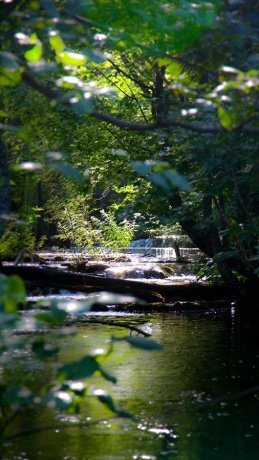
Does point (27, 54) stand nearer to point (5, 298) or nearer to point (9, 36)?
point (9, 36)

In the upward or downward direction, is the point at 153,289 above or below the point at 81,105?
Result: below

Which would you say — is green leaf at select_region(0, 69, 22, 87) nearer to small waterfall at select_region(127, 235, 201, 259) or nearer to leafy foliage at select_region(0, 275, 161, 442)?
leafy foliage at select_region(0, 275, 161, 442)

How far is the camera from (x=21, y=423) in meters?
5.70

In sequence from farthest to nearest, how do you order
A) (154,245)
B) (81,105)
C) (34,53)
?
(154,245), (81,105), (34,53)

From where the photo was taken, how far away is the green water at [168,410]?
16.5 feet

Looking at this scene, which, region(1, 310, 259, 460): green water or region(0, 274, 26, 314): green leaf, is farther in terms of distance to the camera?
region(1, 310, 259, 460): green water

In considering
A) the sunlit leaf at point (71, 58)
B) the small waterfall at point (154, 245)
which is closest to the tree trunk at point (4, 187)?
the sunlit leaf at point (71, 58)

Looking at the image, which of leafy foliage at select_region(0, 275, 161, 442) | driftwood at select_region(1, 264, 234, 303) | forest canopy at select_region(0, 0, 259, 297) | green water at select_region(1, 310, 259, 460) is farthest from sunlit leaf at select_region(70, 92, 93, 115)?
driftwood at select_region(1, 264, 234, 303)

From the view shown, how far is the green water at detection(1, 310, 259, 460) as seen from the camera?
16.5 ft

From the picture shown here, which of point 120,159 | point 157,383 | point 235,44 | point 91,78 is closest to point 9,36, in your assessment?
point 235,44

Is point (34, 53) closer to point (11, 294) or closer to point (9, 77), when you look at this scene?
point (9, 77)

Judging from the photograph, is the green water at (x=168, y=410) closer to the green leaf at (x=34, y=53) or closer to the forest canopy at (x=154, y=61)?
the forest canopy at (x=154, y=61)

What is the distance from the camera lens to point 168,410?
20.1 ft

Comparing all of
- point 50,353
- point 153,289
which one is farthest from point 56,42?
point 153,289
